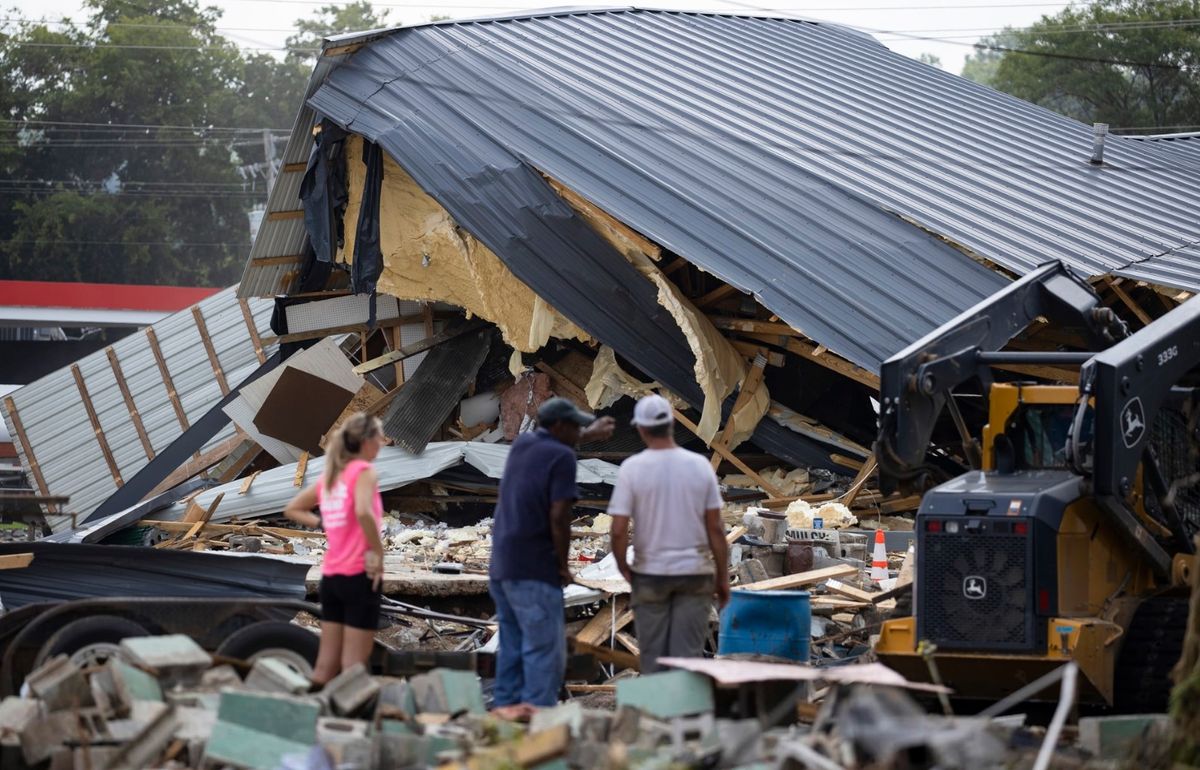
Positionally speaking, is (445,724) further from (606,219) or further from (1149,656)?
(606,219)

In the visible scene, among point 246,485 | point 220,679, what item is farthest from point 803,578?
point 246,485

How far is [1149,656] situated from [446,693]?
4022 millimetres

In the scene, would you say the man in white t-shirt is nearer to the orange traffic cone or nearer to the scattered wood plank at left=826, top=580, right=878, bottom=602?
the scattered wood plank at left=826, top=580, right=878, bottom=602

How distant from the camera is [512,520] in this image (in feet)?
26.5

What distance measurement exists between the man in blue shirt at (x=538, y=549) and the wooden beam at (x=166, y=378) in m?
15.3

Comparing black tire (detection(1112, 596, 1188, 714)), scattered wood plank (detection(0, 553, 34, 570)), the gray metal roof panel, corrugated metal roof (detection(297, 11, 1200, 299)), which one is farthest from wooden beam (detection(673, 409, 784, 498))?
scattered wood plank (detection(0, 553, 34, 570))

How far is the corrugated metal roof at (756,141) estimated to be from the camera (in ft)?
52.9

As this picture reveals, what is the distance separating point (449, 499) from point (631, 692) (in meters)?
10.0

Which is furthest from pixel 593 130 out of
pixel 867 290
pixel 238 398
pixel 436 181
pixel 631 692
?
pixel 631 692

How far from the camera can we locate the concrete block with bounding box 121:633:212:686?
743 centimetres

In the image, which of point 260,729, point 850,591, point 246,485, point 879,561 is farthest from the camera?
point 246,485

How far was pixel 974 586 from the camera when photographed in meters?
8.66

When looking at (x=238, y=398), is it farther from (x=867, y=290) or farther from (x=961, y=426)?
(x=961, y=426)

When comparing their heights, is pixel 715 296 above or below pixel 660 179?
below
